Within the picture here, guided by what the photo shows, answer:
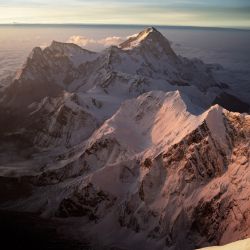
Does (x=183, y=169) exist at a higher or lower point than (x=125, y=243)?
higher

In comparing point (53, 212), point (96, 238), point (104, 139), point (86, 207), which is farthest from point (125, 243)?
point (104, 139)

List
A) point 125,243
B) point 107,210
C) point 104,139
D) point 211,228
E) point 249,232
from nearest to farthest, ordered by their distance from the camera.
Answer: point 249,232 → point 211,228 → point 125,243 → point 107,210 → point 104,139

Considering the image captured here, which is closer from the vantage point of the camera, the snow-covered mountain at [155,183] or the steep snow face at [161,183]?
the steep snow face at [161,183]

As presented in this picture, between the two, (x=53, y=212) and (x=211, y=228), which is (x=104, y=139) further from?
(x=211, y=228)

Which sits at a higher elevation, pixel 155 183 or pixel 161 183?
pixel 161 183

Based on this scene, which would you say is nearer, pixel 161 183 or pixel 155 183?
pixel 161 183

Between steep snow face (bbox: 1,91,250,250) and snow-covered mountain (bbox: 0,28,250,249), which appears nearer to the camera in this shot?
steep snow face (bbox: 1,91,250,250)

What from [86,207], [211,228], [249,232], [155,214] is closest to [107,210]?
[86,207]

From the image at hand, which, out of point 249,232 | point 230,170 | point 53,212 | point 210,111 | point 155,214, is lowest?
point 53,212

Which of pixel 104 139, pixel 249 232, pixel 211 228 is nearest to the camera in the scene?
pixel 249 232

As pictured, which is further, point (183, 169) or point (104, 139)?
point (104, 139)
